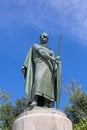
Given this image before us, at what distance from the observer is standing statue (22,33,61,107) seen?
11898 millimetres

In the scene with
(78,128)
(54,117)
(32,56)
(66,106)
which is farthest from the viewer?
(66,106)

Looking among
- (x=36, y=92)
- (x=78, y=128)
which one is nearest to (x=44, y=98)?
(x=36, y=92)

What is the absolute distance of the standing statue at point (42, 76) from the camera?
1190 cm

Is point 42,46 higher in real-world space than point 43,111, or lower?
higher

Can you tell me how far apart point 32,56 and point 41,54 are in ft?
1.41

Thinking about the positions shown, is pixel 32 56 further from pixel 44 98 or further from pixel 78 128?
pixel 78 128

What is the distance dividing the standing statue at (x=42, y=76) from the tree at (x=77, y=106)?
2419 cm

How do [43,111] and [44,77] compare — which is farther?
[44,77]

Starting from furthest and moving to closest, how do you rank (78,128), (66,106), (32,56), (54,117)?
(66,106) → (78,128) → (32,56) → (54,117)

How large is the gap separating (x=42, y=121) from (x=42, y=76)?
5.63ft

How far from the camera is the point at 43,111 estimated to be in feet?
36.4

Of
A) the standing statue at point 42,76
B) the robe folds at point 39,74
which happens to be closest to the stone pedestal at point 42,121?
the standing statue at point 42,76

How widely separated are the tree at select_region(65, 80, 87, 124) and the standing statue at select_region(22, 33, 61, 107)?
24.2m

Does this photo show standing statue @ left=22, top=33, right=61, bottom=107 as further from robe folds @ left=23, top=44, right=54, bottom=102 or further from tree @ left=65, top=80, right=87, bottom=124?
tree @ left=65, top=80, right=87, bottom=124
